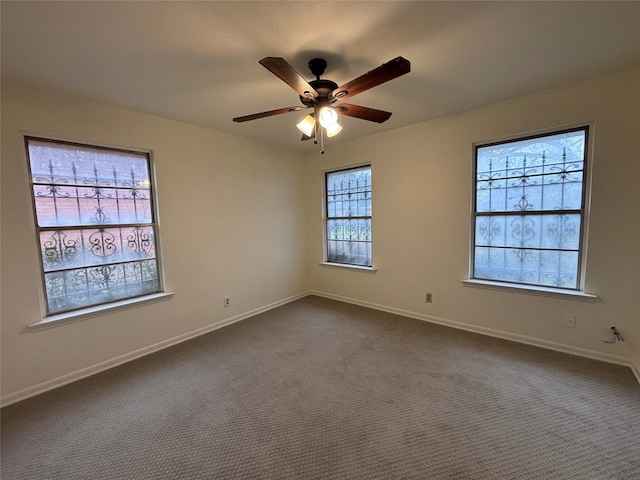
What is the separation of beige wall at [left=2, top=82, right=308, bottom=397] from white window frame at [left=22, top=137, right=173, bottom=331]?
47 millimetres

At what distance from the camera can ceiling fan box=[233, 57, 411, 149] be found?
142cm

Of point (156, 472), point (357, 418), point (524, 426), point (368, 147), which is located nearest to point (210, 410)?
point (156, 472)

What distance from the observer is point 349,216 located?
4.07 meters

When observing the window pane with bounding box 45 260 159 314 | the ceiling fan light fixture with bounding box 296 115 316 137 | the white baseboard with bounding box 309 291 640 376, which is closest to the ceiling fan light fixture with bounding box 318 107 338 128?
the ceiling fan light fixture with bounding box 296 115 316 137

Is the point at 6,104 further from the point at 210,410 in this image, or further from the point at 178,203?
the point at 210,410

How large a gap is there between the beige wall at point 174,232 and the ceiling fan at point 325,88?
1481mm

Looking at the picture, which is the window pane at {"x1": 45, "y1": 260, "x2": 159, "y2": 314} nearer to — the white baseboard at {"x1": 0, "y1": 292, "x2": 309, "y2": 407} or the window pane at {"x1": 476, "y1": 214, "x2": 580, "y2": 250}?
the white baseboard at {"x1": 0, "y1": 292, "x2": 309, "y2": 407}

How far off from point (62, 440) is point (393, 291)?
3.30 metres

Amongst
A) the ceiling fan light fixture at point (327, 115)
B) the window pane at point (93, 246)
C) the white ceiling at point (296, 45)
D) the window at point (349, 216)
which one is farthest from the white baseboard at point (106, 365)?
the ceiling fan light fixture at point (327, 115)

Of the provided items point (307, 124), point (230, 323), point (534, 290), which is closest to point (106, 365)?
point (230, 323)

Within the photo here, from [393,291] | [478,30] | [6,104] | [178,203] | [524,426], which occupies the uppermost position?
[478,30]

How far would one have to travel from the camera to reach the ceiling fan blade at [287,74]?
138cm

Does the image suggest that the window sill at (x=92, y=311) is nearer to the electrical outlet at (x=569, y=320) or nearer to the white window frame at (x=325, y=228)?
the white window frame at (x=325, y=228)

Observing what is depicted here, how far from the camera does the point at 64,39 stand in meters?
1.60
